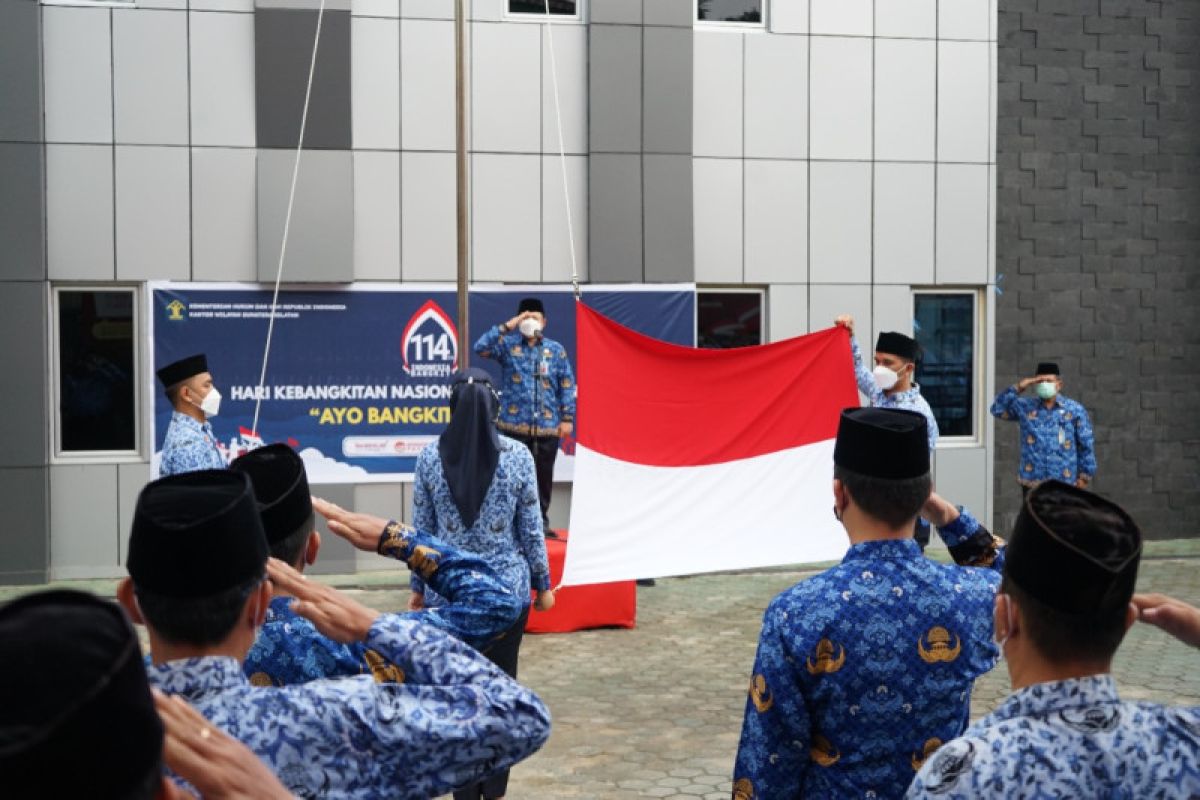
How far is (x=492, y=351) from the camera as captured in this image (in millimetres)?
12328

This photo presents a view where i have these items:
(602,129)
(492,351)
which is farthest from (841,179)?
(492,351)

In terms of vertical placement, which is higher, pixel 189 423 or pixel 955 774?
pixel 189 423

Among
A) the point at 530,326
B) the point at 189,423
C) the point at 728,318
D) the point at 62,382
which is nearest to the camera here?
the point at 189,423

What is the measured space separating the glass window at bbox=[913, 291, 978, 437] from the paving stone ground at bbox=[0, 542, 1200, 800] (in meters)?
2.71

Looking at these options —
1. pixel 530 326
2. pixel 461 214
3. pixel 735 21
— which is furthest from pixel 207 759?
pixel 735 21

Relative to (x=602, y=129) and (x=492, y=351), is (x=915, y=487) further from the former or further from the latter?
(x=602, y=129)

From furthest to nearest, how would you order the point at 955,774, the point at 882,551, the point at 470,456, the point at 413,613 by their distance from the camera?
the point at 470,456
the point at 882,551
the point at 413,613
the point at 955,774

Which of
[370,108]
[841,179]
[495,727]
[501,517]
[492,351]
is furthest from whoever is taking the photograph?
[841,179]

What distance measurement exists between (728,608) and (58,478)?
6.15 metres

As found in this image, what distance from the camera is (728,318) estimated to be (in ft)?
46.4

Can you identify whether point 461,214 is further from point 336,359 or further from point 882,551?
point 882,551

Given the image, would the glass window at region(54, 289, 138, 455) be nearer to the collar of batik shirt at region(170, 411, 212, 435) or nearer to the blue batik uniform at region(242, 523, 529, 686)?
the collar of batik shirt at region(170, 411, 212, 435)

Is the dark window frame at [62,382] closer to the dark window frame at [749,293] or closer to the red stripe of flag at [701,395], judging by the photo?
the dark window frame at [749,293]

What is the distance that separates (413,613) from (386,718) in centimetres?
75
